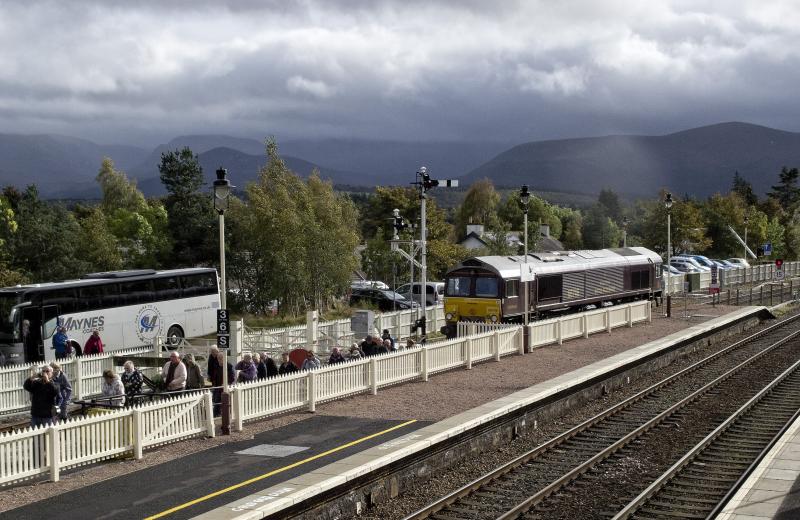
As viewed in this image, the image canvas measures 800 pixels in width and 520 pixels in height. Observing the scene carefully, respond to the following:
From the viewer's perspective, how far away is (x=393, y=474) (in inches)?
585

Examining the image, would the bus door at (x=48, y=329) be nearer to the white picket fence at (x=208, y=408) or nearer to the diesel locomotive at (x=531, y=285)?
the white picket fence at (x=208, y=408)

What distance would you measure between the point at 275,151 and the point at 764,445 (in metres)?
37.9

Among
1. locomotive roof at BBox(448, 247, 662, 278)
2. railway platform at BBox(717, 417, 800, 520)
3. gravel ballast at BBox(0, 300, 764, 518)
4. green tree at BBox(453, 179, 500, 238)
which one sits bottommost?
railway platform at BBox(717, 417, 800, 520)

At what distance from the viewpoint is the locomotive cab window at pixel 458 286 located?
3644cm

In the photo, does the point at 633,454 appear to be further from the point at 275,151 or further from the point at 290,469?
the point at 275,151

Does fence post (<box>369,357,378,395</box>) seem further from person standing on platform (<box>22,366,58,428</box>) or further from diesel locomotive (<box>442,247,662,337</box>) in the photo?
diesel locomotive (<box>442,247,662,337</box>)

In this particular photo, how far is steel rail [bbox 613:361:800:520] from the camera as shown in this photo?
14352 mm

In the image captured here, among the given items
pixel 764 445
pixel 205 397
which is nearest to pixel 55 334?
pixel 205 397

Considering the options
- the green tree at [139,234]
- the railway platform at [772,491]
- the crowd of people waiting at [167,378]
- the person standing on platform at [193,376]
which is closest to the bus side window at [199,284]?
the crowd of people waiting at [167,378]

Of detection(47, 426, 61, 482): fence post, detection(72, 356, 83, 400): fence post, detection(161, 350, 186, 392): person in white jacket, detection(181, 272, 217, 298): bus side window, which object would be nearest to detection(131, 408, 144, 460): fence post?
detection(47, 426, 61, 482): fence post

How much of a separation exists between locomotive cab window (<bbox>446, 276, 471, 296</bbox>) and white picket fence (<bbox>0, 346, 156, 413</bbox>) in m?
14.3

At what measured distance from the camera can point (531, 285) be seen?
3684 centimetres

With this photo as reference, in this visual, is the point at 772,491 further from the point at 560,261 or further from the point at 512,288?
the point at 560,261

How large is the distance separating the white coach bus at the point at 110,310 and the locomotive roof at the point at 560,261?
11.1m
